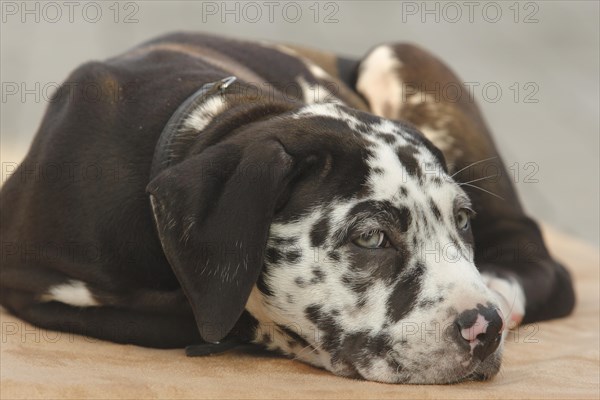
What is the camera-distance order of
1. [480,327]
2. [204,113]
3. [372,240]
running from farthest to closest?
[204,113], [372,240], [480,327]

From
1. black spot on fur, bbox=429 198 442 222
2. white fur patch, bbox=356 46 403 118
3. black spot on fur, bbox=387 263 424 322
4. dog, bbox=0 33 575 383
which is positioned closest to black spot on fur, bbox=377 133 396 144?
dog, bbox=0 33 575 383

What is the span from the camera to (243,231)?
3357 mm

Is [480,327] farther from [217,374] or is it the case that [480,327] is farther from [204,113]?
[204,113]

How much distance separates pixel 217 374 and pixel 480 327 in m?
0.84

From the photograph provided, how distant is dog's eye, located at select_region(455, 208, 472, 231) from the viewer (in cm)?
368

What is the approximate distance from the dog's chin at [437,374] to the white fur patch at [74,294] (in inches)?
40.6

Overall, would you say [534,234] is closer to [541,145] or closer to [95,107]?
[95,107]

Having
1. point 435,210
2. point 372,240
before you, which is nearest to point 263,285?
point 372,240

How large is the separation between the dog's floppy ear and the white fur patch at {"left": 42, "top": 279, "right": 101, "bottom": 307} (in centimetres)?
59

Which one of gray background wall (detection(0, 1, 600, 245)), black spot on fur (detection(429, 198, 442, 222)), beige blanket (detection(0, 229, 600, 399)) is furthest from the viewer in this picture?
gray background wall (detection(0, 1, 600, 245))

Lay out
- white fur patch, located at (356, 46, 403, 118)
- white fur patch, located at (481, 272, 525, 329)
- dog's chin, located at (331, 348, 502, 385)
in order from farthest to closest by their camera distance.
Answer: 1. white fur patch, located at (356, 46, 403, 118)
2. white fur patch, located at (481, 272, 525, 329)
3. dog's chin, located at (331, 348, 502, 385)

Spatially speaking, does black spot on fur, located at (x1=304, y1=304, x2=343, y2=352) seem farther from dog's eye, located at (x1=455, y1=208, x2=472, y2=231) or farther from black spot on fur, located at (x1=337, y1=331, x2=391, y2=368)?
dog's eye, located at (x1=455, y1=208, x2=472, y2=231)

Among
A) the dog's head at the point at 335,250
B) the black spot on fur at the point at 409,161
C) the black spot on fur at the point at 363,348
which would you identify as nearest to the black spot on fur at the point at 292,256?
the dog's head at the point at 335,250

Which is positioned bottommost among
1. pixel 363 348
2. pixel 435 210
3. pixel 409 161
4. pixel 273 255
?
pixel 363 348
